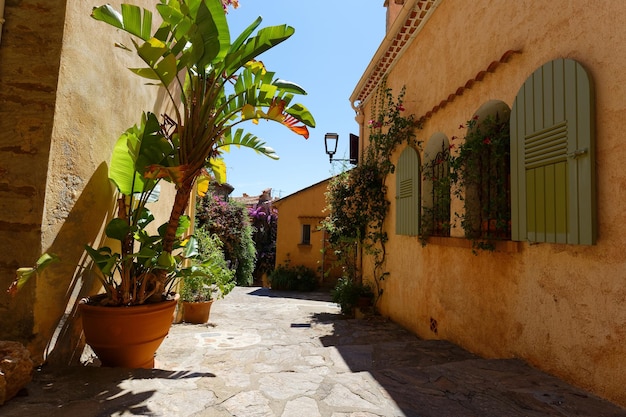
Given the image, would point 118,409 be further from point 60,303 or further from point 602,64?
point 602,64

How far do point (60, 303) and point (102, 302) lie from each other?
0.29 meters

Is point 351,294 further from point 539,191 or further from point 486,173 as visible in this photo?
point 539,191

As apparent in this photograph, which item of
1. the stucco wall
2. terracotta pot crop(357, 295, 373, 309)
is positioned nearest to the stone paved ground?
the stucco wall

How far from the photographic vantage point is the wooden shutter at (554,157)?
2371mm

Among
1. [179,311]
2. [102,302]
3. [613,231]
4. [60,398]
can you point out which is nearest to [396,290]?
[179,311]

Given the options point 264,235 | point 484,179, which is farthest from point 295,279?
point 484,179

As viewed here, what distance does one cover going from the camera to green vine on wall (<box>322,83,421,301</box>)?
6.38 m

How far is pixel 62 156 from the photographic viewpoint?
278cm

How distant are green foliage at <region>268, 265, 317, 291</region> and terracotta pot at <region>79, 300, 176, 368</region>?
1159 cm

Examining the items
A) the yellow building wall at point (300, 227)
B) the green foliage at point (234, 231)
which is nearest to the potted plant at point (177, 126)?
the green foliage at point (234, 231)

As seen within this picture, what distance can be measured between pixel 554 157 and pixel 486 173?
1257mm

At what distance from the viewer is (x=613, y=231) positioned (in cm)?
224

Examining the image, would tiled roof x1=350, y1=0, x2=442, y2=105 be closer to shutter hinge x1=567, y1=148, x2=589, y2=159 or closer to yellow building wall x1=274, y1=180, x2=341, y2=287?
shutter hinge x1=567, y1=148, x2=589, y2=159

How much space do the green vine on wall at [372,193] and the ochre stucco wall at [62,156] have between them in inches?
169
